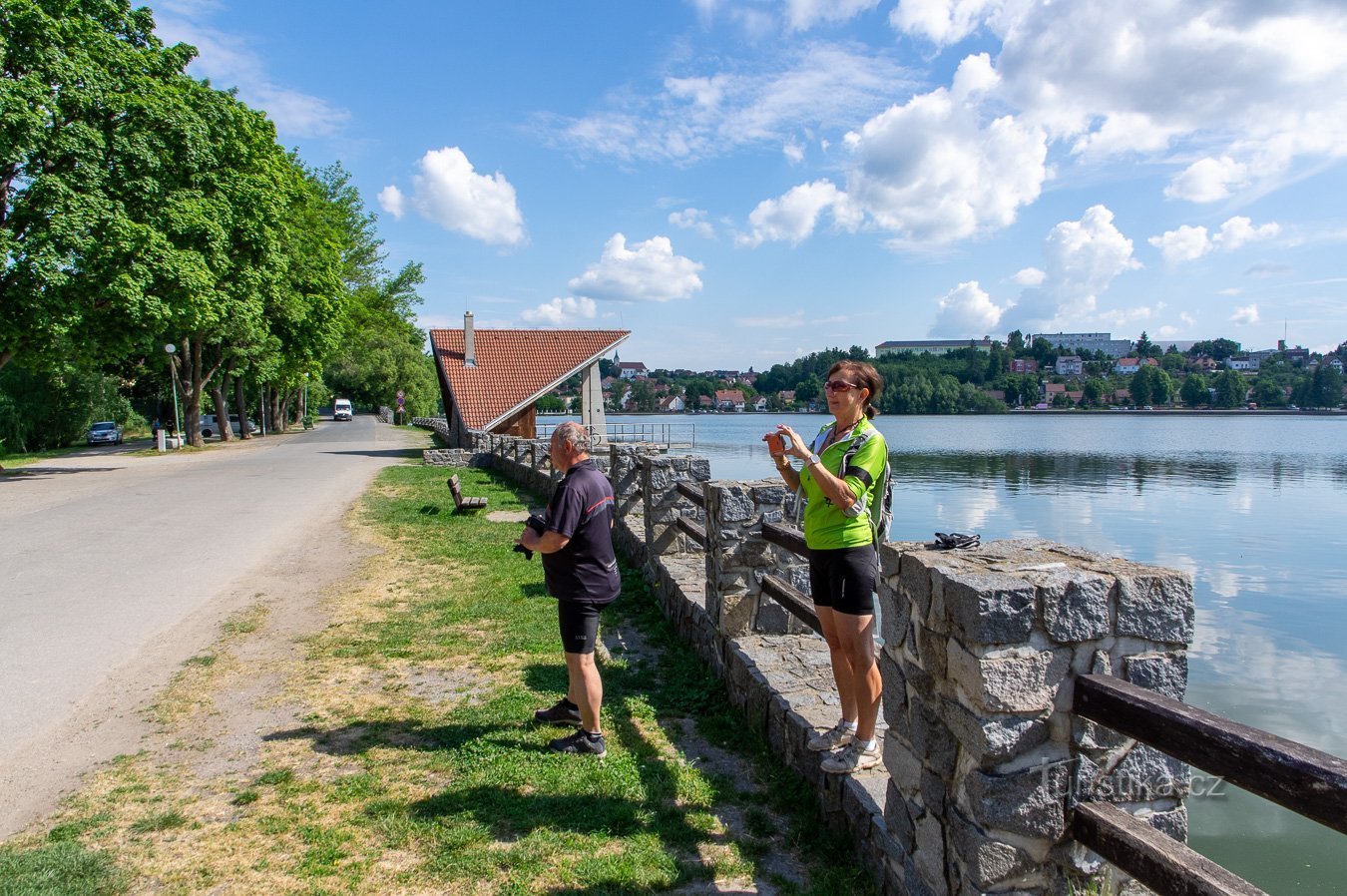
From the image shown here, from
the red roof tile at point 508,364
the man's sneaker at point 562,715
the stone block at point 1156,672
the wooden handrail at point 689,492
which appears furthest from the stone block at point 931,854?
the red roof tile at point 508,364

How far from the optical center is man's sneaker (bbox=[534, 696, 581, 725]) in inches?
184

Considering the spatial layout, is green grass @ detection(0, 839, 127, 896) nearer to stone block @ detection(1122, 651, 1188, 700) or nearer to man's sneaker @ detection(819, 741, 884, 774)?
man's sneaker @ detection(819, 741, 884, 774)

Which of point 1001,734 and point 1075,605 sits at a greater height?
point 1075,605

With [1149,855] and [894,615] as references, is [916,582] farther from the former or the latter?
[1149,855]

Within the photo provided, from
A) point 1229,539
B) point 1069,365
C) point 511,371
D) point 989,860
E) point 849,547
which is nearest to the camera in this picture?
point 989,860

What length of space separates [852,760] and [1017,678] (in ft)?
4.60

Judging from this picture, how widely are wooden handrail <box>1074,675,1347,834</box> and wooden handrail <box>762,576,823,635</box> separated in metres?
2.19

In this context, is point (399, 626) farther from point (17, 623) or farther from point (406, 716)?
point (17, 623)

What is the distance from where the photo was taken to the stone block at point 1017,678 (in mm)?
2271

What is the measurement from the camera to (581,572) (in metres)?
4.38

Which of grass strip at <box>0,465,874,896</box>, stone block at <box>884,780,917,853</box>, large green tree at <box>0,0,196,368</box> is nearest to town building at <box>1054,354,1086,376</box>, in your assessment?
large green tree at <box>0,0,196,368</box>

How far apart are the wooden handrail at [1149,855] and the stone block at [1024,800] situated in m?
0.08

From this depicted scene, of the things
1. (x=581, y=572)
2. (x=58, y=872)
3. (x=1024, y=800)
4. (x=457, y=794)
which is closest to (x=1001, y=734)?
(x=1024, y=800)

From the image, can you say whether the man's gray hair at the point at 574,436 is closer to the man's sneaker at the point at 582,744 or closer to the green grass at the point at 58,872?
the man's sneaker at the point at 582,744
